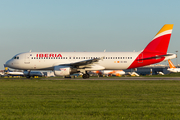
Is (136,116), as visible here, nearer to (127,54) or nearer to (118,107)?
(118,107)

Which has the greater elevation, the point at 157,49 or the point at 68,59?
the point at 157,49

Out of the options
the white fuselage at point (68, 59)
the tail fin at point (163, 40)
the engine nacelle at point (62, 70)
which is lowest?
the engine nacelle at point (62, 70)

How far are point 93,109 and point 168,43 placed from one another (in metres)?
34.9

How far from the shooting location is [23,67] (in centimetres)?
4303

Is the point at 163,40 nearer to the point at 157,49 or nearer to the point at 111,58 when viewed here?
the point at 157,49

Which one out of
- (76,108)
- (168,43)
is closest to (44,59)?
(168,43)

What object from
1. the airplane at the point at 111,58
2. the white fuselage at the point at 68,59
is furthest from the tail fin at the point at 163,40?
the white fuselage at the point at 68,59

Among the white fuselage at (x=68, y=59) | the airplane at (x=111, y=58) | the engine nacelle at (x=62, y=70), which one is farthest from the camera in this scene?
the white fuselage at (x=68, y=59)

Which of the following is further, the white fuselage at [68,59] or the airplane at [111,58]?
the white fuselage at [68,59]

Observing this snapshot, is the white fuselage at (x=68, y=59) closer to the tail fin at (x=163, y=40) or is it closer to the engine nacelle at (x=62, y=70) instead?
the engine nacelle at (x=62, y=70)

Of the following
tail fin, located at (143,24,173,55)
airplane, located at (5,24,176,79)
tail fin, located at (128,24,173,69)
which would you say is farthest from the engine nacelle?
tail fin, located at (143,24,173,55)

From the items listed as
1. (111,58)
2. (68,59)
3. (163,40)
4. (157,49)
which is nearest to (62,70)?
(68,59)

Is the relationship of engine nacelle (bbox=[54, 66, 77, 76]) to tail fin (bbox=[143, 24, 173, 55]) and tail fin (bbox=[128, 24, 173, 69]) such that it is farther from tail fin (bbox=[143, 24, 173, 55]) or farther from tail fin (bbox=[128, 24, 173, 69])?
tail fin (bbox=[143, 24, 173, 55])

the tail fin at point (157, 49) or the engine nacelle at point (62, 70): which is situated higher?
the tail fin at point (157, 49)
